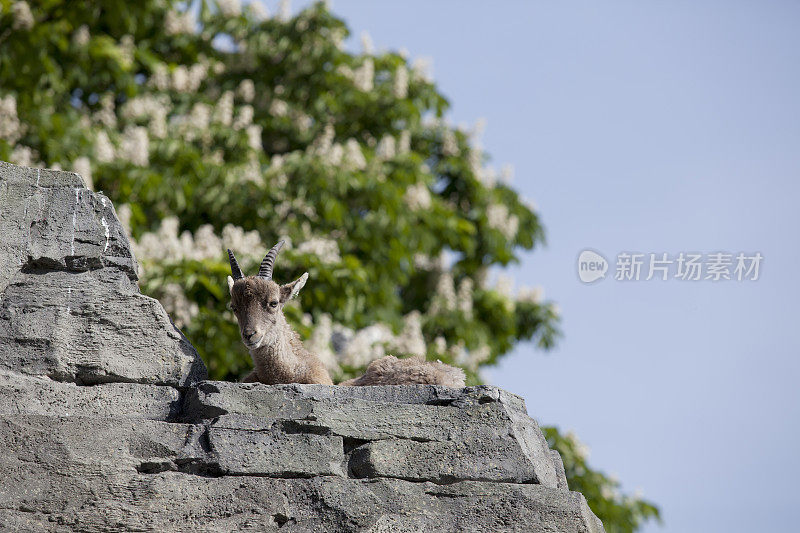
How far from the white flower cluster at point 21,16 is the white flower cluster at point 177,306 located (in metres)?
4.40

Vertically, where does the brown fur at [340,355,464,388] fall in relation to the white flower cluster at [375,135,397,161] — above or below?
below

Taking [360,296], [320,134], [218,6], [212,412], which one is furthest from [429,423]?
[218,6]

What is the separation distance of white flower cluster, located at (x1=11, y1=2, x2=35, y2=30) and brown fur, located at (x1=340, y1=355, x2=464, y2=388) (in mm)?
8186

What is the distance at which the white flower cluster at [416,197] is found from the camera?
580 inches

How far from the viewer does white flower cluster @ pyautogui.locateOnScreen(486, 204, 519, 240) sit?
54.9ft

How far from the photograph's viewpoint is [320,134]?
15.3m

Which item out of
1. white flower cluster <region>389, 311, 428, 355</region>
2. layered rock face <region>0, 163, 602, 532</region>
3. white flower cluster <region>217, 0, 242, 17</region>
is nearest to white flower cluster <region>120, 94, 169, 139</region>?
white flower cluster <region>217, 0, 242, 17</region>

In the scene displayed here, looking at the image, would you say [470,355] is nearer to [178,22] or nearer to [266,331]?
[178,22]

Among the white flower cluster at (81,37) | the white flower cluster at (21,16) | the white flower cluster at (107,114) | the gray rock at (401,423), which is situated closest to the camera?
the gray rock at (401,423)

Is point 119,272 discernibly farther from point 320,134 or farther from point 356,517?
point 320,134

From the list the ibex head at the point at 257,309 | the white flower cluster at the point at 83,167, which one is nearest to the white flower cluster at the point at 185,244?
the white flower cluster at the point at 83,167

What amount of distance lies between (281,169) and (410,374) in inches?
287

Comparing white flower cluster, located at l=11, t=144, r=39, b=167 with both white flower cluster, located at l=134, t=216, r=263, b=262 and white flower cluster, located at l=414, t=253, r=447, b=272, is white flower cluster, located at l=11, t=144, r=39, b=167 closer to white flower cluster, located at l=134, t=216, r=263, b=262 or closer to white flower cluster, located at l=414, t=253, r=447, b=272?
white flower cluster, located at l=134, t=216, r=263, b=262

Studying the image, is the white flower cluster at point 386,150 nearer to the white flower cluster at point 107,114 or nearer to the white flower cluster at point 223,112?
the white flower cluster at point 223,112
